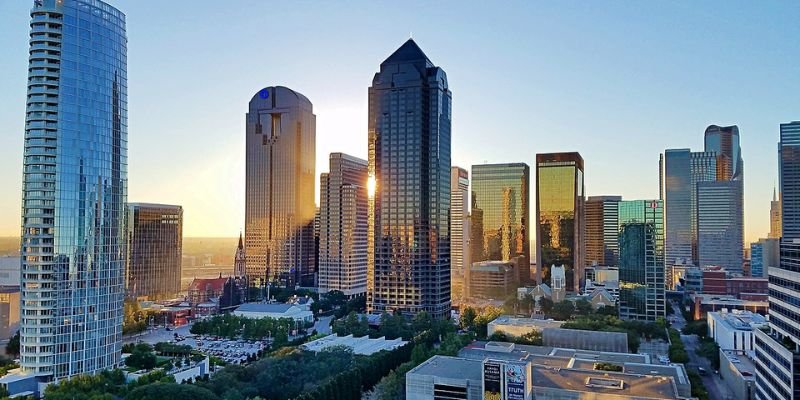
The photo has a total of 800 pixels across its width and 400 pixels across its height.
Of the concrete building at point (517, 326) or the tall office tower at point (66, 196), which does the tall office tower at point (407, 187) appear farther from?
the tall office tower at point (66, 196)

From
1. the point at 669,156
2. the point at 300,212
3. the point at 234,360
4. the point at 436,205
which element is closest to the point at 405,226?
the point at 436,205

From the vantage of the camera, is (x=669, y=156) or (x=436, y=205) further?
(x=669, y=156)

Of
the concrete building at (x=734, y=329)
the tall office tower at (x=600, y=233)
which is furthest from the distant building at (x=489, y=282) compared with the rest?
the tall office tower at (x=600, y=233)

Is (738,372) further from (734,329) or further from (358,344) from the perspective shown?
(358,344)

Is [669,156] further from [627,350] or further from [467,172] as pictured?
[627,350]

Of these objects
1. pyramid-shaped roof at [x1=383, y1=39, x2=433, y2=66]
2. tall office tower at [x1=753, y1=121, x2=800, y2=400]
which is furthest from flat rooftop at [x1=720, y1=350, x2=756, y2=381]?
pyramid-shaped roof at [x1=383, y1=39, x2=433, y2=66]

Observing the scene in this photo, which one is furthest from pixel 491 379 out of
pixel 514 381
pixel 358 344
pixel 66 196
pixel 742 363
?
pixel 66 196
